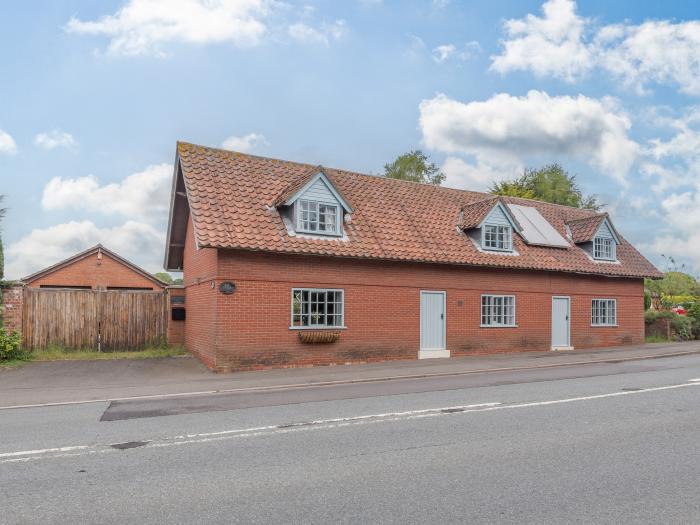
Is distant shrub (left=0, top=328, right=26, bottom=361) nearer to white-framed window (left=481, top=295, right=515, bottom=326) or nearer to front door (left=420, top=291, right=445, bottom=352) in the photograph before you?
front door (left=420, top=291, right=445, bottom=352)

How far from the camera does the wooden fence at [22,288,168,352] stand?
1762 centimetres

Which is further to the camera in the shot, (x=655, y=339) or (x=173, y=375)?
(x=655, y=339)

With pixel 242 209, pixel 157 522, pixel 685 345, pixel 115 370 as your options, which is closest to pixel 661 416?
pixel 157 522

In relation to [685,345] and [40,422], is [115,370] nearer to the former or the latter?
[40,422]

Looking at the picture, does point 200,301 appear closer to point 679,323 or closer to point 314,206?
point 314,206

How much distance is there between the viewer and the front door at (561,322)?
2209cm

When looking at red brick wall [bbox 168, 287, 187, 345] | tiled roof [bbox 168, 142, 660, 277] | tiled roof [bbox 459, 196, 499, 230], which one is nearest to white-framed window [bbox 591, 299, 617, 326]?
tiled roof [bbox 168, 142, 660, 277]

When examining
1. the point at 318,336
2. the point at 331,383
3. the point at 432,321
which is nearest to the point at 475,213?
the point at 432,321

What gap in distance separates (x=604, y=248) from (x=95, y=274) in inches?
1065

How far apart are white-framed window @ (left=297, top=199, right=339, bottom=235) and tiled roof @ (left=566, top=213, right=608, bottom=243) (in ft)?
40.5

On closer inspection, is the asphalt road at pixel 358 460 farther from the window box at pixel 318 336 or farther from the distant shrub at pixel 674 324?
the distant shrub at pixel 674 324

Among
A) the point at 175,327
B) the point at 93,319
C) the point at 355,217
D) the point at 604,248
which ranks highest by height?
the point at 355,217

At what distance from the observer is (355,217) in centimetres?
1866

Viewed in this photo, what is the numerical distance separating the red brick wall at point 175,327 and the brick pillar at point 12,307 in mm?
4617
